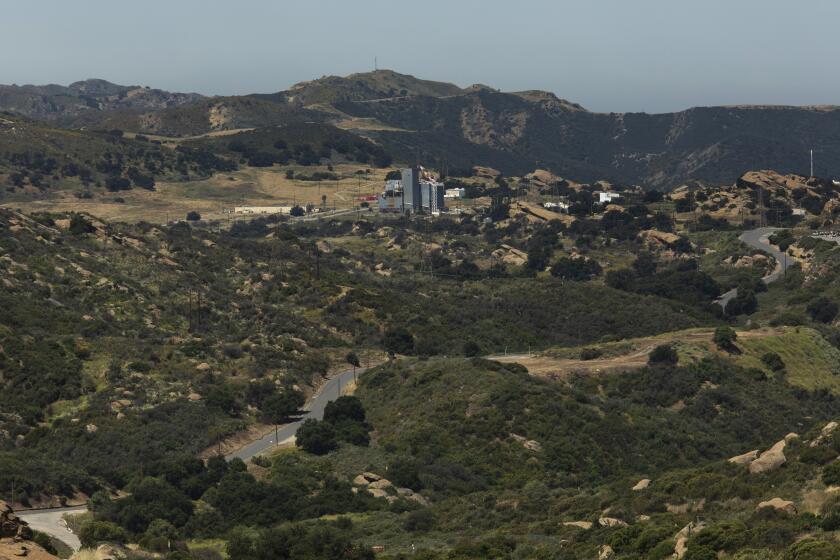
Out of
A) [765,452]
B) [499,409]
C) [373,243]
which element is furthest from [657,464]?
[373,243]

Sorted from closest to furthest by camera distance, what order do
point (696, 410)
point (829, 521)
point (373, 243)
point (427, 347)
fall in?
point (829, 521), point (696, 410), point (427, 347), point (373, 243)

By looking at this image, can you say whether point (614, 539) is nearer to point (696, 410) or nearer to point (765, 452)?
point (765, 452)

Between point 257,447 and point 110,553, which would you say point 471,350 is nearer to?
point 257,447

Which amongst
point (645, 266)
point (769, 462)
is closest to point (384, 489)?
point (769, 462)

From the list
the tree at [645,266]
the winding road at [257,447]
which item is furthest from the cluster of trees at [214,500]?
the tree at [645,266]

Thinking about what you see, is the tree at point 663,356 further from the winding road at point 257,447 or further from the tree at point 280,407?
the tree at point 280,407

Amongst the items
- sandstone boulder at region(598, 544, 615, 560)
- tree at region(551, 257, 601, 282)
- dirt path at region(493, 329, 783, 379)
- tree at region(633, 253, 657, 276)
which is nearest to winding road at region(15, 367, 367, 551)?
dirt path at region(493, 329, 783, 379)
